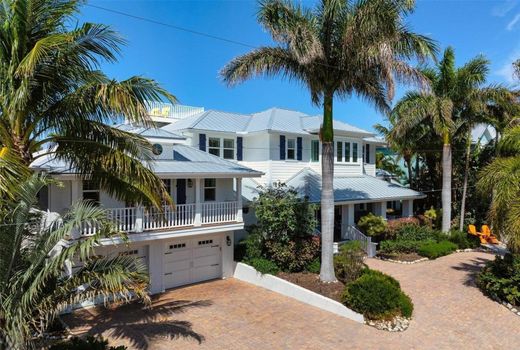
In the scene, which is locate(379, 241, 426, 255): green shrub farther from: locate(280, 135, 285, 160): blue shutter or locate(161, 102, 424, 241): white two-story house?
locate(280, 135, 285, 160): blue shutter

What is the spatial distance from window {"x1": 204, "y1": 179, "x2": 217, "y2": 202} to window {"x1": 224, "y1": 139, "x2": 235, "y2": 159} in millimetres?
4615

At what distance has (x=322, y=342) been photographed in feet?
36.9

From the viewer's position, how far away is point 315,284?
50.5 feet

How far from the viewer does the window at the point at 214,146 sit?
22097mm

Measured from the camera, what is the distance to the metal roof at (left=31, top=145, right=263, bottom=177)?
13414 mm

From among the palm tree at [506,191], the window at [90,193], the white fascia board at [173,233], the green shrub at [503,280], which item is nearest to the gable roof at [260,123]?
the white fascia board at [173,233]

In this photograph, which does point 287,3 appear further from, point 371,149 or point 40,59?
point 371,149

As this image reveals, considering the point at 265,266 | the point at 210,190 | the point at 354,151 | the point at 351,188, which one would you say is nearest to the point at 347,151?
the point at 354,151

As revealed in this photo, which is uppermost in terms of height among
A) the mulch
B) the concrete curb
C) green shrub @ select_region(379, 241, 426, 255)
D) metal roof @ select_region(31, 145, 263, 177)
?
metal roof @ select_region(31, 145, 263, 177)

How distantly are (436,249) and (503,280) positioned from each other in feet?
22.6

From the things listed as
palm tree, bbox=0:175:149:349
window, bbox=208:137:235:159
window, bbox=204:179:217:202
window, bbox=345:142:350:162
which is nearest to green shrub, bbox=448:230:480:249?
window, bbox=345:142:350:162

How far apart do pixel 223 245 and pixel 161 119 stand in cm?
1247

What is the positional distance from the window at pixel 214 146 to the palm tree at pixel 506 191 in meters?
14.0

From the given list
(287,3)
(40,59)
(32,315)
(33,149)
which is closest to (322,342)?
(32,315)
